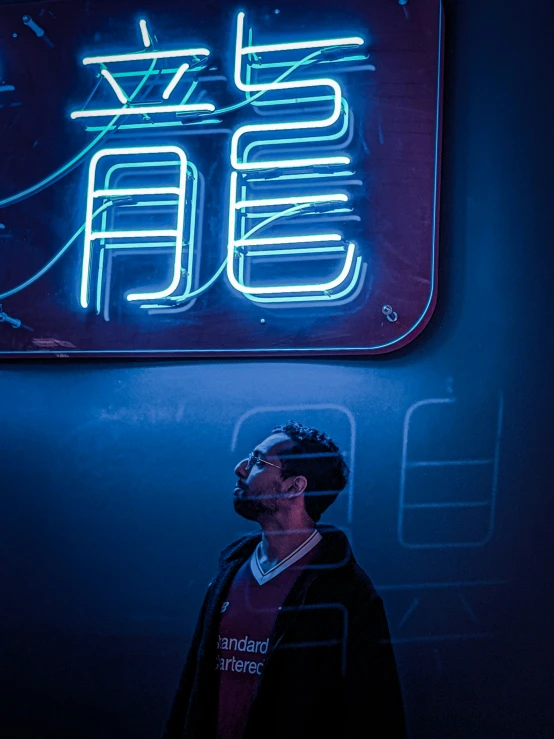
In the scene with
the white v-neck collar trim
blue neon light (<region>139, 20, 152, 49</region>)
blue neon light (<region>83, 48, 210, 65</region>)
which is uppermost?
blue neon light (<region>139, 20, 152, 49</region>)

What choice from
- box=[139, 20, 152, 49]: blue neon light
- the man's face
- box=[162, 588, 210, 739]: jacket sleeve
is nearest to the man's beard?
the man's face

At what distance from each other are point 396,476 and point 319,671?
77 centimetres

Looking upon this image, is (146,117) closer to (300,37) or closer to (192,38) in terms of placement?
(192,38)

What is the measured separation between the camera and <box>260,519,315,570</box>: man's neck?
8.00 ft

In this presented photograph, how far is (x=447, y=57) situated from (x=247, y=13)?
0.85 metres

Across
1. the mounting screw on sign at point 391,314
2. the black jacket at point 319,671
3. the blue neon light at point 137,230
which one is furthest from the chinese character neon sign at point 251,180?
the black jacket at point 319,671

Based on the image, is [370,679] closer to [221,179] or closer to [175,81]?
[221,179]

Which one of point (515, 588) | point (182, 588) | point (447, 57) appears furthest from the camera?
point (447, 57)

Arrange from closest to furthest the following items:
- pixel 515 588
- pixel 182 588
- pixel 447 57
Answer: pixel 515 588
pixel 182 588
pixel 447 57

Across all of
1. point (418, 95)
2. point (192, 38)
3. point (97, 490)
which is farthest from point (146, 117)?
point (97, 490)

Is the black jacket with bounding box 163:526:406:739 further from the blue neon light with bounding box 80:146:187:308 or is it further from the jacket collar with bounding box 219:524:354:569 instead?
the blue neon light with bounding box 80:146:187:308

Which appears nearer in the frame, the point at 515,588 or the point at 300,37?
the point at 515,588

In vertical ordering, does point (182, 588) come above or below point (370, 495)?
below

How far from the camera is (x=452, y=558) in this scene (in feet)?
8.56
